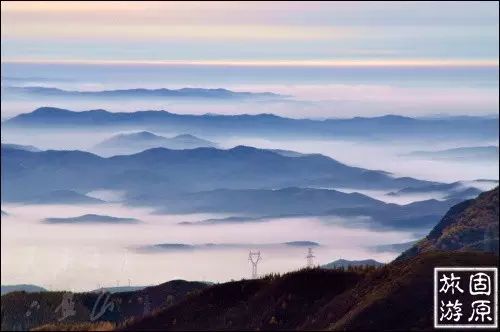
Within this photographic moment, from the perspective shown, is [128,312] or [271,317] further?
[128,312]

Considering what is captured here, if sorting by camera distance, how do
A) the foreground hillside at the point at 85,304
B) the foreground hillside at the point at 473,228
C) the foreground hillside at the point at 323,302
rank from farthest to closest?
the foreground hillside at the point at 473,228 < the foreground hillside at the point at 85,304 < the foreground hillside at the point at 323,302

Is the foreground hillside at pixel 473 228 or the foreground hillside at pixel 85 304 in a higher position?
the foreground hillside at pixel 473 228

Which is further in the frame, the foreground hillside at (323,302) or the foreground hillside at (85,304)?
the foreground hillside at (85,304)

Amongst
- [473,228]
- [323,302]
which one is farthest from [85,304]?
[323,302]

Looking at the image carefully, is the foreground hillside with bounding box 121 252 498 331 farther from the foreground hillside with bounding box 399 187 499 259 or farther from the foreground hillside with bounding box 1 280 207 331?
the foreground hillside with bounding box 1 280 207 331

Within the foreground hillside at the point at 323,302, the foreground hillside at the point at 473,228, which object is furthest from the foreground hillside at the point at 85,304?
the foreground hillside at the point at 473,228

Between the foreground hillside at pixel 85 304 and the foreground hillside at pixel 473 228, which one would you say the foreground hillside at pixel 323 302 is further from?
the foreground hillside at pixel 85 304

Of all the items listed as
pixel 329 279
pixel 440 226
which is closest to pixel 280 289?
pixel 329 279

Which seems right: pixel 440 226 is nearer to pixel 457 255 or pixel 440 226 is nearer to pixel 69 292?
pixel 69 292
